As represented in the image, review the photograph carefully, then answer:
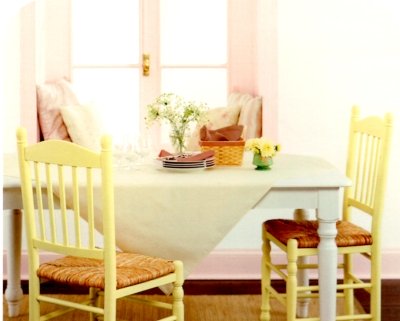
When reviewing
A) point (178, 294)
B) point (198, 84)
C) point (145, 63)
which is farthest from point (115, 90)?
point (178, 294)

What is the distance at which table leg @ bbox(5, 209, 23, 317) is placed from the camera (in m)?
3.31

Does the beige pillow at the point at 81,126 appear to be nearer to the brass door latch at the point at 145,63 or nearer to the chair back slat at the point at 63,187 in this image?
the brass door latch at the point at 145,63

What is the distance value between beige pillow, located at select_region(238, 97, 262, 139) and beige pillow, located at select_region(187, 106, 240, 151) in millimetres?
40

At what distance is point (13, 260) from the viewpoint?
3.31 metres

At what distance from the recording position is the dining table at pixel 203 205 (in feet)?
8.50

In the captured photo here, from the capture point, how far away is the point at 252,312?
3.45m

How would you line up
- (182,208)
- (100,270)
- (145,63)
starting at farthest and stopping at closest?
(145,63), (182,208), (100,270)

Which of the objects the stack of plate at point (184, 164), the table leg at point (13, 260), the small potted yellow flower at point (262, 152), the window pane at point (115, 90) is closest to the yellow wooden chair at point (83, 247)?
the stack of plate at point (184, 164)

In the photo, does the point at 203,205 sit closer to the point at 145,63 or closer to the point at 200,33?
the point at 145,63

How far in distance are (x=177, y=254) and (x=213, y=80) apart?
1.86m

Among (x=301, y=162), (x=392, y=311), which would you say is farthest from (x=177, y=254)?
(x=392, y=311)

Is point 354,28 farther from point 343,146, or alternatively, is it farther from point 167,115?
point 167,115

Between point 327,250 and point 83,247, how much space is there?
0.90 m

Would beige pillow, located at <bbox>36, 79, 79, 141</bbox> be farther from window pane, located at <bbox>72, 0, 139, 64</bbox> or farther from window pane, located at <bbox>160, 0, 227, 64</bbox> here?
window pane, located at <bbox>160, 0, 227, 64</bbox>
